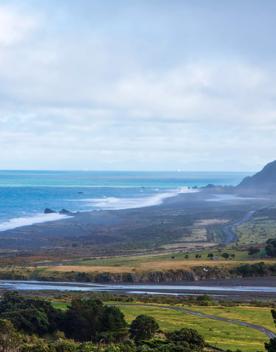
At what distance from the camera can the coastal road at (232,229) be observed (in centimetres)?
11626

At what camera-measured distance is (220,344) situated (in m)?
40.6

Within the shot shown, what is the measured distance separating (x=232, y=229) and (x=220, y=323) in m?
86.7

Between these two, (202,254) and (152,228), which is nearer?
(202,254)

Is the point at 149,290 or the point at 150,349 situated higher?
the point at 150,349

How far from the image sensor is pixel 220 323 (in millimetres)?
48844

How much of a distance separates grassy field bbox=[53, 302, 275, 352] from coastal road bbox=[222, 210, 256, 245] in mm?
57248

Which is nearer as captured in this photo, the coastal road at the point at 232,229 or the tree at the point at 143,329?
the tree at the point at 143,329

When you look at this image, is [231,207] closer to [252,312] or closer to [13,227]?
[13,227]

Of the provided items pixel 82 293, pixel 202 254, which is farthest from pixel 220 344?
pixel 202 254

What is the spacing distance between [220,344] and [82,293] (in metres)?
28.8

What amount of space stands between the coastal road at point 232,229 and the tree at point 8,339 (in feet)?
261

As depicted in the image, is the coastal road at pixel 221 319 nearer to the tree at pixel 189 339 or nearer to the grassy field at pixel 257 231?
the tree at pixel 189 339

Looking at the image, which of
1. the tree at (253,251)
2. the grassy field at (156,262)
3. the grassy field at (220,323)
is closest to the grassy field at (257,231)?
the tree at (253,251)

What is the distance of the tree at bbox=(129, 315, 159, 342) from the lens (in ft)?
135
